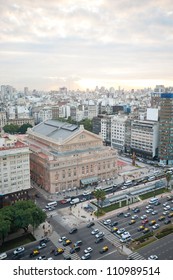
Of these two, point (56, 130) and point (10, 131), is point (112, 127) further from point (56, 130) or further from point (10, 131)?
point (10, 131)

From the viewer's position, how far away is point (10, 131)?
488ft

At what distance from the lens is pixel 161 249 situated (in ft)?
162

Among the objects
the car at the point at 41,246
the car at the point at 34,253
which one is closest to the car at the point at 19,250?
the car at the point at 34,253

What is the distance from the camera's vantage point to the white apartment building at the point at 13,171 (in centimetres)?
6141

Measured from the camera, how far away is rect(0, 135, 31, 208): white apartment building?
61.4 meters

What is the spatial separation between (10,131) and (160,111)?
270ft

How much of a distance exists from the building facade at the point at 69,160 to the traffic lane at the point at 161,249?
2999 cm

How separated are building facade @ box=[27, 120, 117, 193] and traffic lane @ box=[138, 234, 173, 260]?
29991mm

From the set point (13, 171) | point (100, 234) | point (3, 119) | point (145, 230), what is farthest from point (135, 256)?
point (3, 119)

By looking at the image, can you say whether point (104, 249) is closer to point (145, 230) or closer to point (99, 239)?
point (99, 239)

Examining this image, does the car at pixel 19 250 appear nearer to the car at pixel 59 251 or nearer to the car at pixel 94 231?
the car at pixel 59 251

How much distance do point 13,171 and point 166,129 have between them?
56785 millimetres

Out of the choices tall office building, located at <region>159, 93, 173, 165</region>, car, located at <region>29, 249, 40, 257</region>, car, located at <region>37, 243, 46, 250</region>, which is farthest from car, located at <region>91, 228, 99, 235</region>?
tall office building, located at <region>159, 93, 173, 165</region>

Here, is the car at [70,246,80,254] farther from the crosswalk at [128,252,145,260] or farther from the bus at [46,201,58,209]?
the bus at [46,201,58,209]
